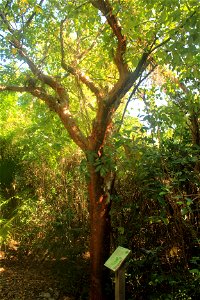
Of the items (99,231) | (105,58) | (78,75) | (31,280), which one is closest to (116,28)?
(78,75)

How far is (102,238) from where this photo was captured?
14.6 ft

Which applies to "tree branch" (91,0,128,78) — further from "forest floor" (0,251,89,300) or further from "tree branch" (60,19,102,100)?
"forest floor" (0,251,89,300)

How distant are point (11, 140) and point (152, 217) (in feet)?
14.7

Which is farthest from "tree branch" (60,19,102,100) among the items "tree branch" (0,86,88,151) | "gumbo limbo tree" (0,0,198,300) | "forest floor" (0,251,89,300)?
"forest floor" (0,251,89,300)

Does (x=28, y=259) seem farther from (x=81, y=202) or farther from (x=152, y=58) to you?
(x=152, y=58)

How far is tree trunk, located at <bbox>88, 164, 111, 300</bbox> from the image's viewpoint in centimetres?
439

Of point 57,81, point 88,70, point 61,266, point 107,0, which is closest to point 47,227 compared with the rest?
point 61,266

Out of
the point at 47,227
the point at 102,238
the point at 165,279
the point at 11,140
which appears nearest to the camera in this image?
the point at 165,279

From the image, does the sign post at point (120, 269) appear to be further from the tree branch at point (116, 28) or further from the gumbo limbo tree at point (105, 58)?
the tree branch at point (116, 28)

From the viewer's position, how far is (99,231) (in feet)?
14.6

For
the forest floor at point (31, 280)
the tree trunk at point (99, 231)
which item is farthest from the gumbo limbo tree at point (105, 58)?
the forest floor at point (31, 280)

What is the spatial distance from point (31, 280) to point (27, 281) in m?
0.07

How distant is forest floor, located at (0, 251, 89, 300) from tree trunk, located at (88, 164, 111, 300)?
32.2 inches

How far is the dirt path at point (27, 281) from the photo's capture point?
16.6ft
